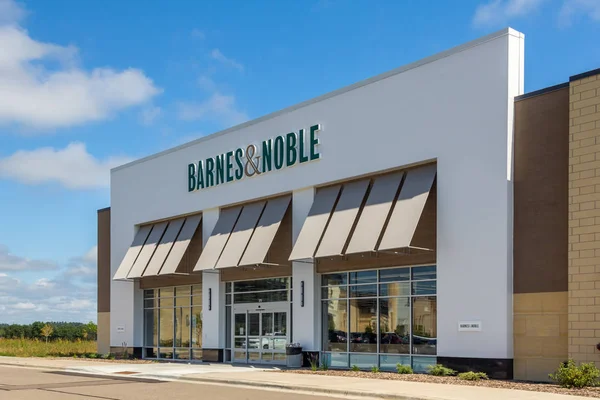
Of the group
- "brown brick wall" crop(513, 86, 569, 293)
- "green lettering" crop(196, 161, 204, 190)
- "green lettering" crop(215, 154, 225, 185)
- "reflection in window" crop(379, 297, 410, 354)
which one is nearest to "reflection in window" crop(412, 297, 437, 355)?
"reflection in window" crop(379, 297, 410, 354)

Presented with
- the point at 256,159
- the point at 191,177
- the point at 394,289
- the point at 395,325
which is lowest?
the point at 395,325

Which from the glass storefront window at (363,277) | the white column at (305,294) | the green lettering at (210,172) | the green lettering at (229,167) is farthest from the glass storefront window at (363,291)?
the green lettering at (210,172)

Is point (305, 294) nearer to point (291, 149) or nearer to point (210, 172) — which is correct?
point (291, 149)

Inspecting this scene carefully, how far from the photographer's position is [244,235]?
29719 millimetres

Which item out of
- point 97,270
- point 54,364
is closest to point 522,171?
point 54,364

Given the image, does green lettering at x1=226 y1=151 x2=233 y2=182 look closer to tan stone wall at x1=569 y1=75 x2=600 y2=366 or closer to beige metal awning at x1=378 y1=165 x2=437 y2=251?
beige metal awning at x1=378 y1=165 x2=437 y2=251

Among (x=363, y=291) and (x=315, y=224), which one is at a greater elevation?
(x=315, y=224)

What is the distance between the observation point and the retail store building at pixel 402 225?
2017 cm

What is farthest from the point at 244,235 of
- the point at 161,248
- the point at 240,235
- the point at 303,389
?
the point at 303,389

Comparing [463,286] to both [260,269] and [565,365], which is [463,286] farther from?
[260,269]

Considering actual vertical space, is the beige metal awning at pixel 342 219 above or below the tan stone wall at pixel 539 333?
above

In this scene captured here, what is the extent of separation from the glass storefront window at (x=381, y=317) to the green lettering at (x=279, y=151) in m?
4.84

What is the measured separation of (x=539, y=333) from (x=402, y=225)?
5175mm

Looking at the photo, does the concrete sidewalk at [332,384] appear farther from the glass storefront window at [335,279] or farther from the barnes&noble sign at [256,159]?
the barnes&noble sign at [256,159]
